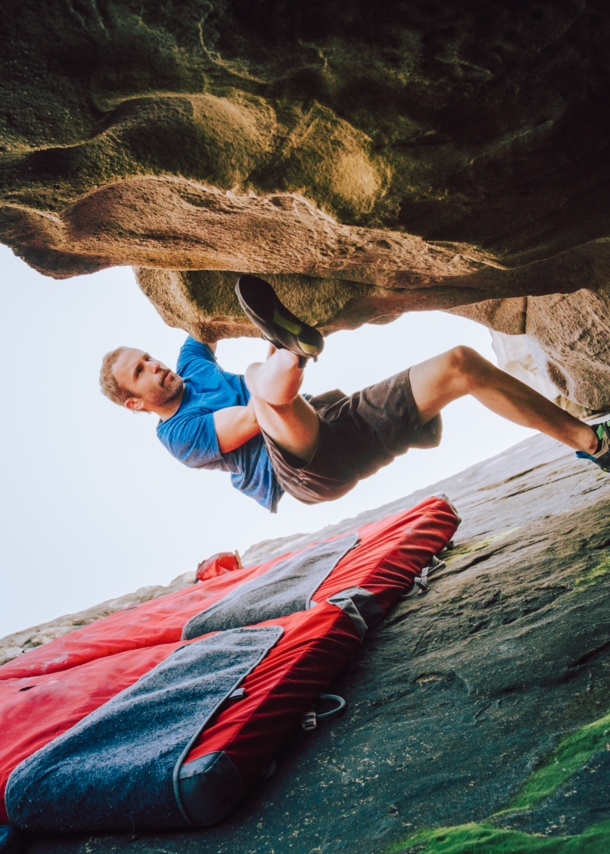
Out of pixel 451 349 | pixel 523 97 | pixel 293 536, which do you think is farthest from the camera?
pixel 293 536

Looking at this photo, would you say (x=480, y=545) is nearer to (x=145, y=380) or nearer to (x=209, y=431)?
(x=209, y=431)

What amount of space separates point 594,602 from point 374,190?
1.57 metres

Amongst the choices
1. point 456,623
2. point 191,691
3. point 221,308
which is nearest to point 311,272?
point 221,308

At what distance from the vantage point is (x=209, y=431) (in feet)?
10.2

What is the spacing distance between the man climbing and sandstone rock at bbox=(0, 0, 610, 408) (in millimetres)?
428

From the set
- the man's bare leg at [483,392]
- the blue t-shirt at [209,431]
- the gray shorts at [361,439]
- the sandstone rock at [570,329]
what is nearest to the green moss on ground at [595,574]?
the man's bare leg at [483,392]

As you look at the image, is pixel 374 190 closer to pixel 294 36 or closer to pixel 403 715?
pixel 294 36

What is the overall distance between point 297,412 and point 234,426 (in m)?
0.69

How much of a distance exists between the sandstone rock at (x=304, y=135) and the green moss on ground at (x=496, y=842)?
5.49 feet

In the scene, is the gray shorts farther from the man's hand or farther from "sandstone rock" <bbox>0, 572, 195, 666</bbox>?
"sandstone rock" <bbox>0, 572, 195, 666</bbox>

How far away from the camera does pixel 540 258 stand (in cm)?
203

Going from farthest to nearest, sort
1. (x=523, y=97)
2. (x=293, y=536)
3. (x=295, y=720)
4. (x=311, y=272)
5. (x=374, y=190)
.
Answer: (x=293, y=536)
(x=311, y=272)
(x=374, y=190)
(x=295, y=720)
(x=523, y=97)

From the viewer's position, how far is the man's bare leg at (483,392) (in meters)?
2.62

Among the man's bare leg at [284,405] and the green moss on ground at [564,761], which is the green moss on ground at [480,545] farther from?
the green moss on ground at [564,761]
